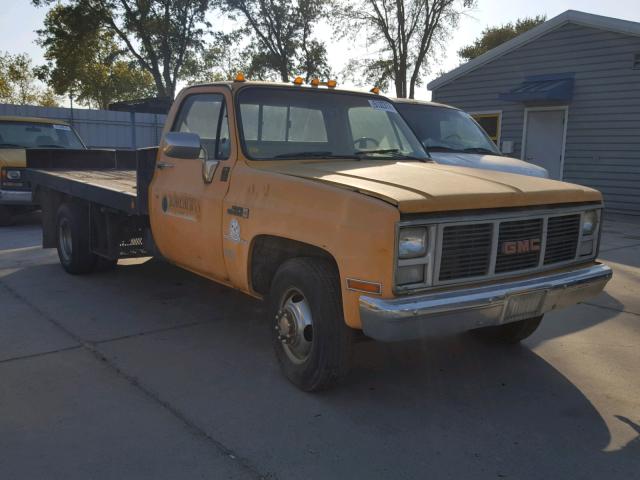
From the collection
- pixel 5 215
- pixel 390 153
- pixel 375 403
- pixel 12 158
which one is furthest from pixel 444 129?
pixel 5 215

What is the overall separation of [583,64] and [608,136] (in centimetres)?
180

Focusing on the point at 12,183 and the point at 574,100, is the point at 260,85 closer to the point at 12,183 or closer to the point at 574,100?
the point at 12,183

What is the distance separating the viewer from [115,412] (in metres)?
3.46

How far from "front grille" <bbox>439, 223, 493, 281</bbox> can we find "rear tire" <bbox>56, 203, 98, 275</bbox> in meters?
4.51

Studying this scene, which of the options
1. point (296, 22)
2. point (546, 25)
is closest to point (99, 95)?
point (296, 22)

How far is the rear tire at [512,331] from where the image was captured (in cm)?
455

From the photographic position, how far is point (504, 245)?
11.5 feet

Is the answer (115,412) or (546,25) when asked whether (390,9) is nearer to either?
(546,25)

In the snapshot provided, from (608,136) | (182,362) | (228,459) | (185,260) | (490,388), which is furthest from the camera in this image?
(608,136)

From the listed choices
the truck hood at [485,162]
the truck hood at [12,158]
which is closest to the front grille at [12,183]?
the truck hood at [12,158]

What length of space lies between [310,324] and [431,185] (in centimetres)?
110

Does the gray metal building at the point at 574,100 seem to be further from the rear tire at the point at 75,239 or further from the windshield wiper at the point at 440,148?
the rear tire at the point at 75,239

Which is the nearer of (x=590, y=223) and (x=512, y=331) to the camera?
(x=590, y=223)

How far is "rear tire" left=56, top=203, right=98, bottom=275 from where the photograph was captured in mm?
6520
